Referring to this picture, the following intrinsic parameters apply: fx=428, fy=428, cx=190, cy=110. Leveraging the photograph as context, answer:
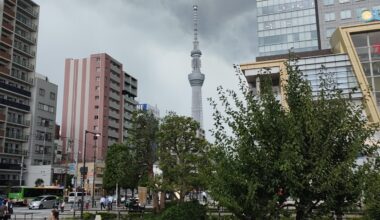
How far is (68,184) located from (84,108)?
25068mm

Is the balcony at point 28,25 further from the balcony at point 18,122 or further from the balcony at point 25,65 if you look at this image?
the balcony at point 18,122

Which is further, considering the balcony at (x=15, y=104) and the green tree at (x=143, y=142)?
the balcony at (x=15, y=104)

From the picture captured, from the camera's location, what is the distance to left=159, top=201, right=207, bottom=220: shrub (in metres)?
22.5

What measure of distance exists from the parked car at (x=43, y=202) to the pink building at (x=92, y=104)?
51.7 m

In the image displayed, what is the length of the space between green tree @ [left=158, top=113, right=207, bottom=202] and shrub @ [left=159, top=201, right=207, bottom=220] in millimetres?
6347

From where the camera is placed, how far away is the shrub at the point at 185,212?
22453 mm

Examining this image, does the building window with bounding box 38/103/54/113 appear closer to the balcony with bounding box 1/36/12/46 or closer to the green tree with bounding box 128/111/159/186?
the balcony with bounding box 1/36/12/46

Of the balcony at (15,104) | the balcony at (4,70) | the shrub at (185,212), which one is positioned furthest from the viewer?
the balcony at (4,70)

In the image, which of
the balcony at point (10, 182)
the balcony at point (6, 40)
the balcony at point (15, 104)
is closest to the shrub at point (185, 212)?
the balcony at point (10, 182)

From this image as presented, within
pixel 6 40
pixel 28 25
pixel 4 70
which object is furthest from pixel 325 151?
pixel 28 25

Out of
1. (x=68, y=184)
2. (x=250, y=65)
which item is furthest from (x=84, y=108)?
(x=250, y=65)

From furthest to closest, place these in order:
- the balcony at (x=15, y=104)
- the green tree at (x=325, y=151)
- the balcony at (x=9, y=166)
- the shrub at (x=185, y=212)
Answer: the balcony at (x=15, y=104)
the balcony at (x=9, y=166)
the shrub at (x=185, y=212)
the green tree at (x=325, y=151)

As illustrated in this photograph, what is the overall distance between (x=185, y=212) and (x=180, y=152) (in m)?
9.49

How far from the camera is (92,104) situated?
11700 centimetres
